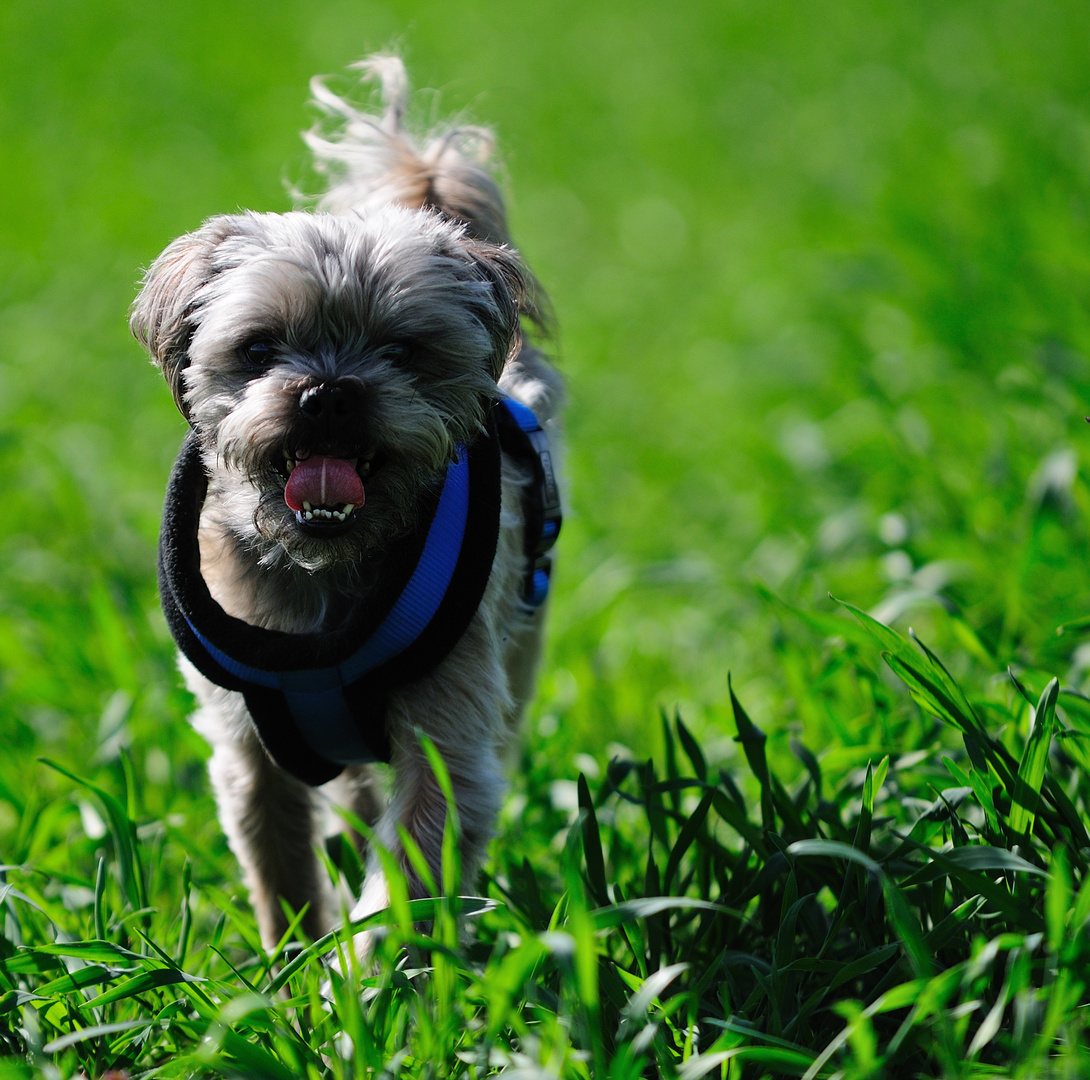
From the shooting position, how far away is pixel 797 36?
49.3ft

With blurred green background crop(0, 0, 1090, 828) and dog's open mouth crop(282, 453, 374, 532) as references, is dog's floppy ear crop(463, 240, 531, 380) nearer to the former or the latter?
dog's open mouth crop(282, 453, 374, 532)

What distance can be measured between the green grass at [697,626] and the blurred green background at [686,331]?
0.10 ft

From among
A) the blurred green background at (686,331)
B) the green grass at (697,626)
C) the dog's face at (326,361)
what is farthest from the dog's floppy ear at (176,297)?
the blurred green background at (686,331)

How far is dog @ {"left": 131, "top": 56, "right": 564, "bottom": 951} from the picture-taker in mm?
2406

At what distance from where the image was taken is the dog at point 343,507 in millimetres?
2406

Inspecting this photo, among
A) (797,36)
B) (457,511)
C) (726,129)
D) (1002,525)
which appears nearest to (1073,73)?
(726,129)

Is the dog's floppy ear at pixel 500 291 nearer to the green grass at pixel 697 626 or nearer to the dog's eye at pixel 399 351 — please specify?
the dog's eye at pixel 399 351

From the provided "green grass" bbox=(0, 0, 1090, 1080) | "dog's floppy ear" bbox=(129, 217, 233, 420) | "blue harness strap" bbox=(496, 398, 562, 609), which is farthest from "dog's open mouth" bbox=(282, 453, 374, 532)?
"green grass" bbox=(0, 0, 1090, 1080)

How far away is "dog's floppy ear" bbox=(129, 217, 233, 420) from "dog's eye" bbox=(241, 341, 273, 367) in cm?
17

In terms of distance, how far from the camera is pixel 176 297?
2.56 m

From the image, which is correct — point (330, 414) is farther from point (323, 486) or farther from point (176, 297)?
point (176, 297)

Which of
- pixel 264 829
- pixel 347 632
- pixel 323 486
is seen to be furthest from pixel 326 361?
pixel 264 829

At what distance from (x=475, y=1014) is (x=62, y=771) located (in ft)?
3.48

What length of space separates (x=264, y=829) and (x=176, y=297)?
1.27m
